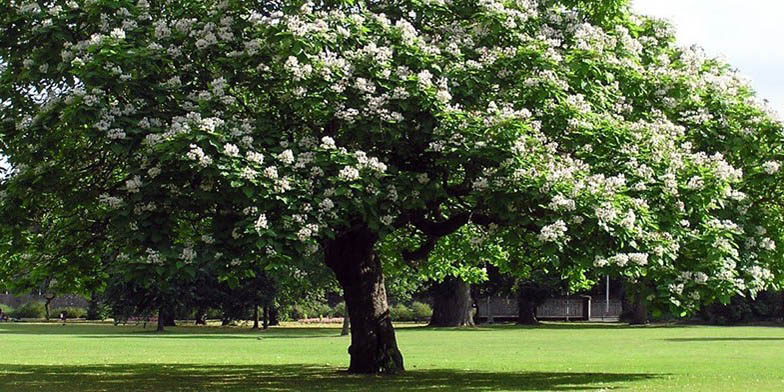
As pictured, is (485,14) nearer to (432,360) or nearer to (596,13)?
(596,13)

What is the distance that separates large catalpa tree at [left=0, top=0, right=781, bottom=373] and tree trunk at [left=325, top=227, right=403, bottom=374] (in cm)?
236

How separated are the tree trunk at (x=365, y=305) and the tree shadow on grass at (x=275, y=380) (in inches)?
23.0

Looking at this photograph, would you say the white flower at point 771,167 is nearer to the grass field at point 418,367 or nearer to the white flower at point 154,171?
the grass field at point 418,367

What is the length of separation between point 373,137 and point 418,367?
34.7 ft

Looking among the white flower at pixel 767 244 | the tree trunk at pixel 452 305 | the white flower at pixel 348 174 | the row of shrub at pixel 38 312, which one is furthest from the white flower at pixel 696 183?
the row of shrub at pixel 38 312

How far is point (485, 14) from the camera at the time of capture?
1997 cm

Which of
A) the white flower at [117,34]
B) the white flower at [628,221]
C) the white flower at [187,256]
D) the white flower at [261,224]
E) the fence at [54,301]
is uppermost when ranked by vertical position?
the white flower at [117,34]

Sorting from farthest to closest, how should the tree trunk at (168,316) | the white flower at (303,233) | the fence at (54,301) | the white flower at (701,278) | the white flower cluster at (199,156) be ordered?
the fence at (54,301), the tree trunk at (168,316), the white flower at (701,278), the white flower at (303,233), the white flower cluster at (199,156)

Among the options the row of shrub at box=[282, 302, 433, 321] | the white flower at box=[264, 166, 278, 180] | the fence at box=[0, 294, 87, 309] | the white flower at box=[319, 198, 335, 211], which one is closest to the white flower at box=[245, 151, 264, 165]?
the white flower at box=[264, 166, 278, 180]

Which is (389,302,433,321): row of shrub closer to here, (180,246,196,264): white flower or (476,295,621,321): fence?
(476,295,621,321): fence

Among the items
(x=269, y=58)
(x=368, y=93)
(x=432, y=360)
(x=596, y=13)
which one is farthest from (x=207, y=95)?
(x=432, y=360)

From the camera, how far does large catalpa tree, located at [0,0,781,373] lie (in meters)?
17.6

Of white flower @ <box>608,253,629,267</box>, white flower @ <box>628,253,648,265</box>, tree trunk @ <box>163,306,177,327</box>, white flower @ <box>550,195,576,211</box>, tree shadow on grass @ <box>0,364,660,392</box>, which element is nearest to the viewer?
white flower @ <box>550,195,576,211</box>

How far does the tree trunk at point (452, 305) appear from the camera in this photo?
6911 cm
